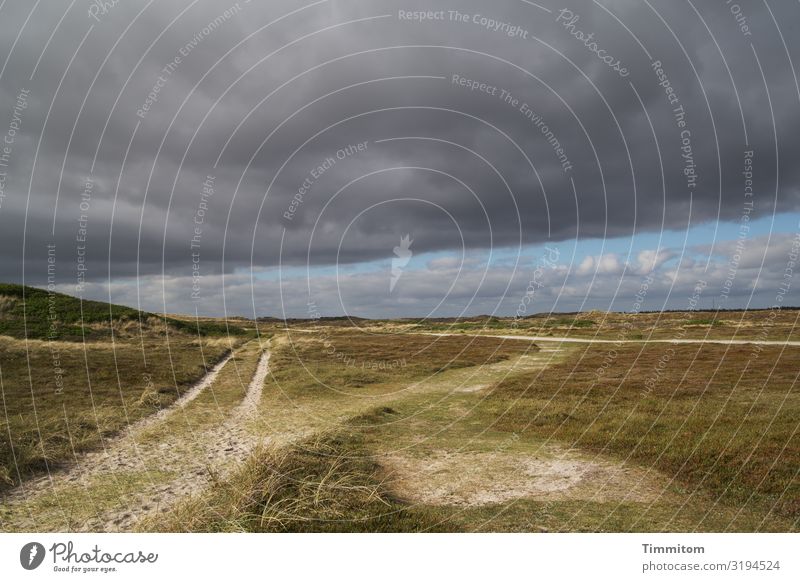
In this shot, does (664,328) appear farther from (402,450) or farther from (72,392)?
(72,392)

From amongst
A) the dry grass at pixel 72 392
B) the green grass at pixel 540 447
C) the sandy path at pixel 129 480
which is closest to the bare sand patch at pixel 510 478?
the green grass at pixel 540 447

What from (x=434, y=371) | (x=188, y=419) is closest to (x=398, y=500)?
(x=188, y=419)

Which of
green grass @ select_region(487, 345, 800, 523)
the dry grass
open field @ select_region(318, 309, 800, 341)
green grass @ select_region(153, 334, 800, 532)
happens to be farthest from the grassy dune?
open field @ select_region(318, 309, 800, 341)

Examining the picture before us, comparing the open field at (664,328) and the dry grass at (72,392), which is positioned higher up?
the dry grass at (72,392)

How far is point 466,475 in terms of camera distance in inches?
577

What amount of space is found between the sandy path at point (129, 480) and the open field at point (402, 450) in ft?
0.26

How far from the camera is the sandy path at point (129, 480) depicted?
1166 centimetres

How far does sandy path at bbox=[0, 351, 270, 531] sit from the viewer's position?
11.7 metres

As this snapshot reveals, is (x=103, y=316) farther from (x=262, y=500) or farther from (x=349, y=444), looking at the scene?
(x=262, y=500)

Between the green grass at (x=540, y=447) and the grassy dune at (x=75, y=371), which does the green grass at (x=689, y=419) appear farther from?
the grassy dune at (x=75, y=371)

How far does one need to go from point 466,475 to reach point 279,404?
599 inches

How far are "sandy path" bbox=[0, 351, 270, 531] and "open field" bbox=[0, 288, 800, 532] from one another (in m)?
0.08

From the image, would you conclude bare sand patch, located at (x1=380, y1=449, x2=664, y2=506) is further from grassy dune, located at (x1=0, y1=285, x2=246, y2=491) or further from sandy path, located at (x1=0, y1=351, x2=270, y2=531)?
grassy dune, located at (x1=0, y1=285, x2=246, y2=491)

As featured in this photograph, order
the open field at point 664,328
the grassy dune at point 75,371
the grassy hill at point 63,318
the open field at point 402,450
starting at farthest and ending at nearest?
the open field at point 664,328
the grassy hill at point 63,318
the grassy dune at point 75,371
the open field at point 402,450
